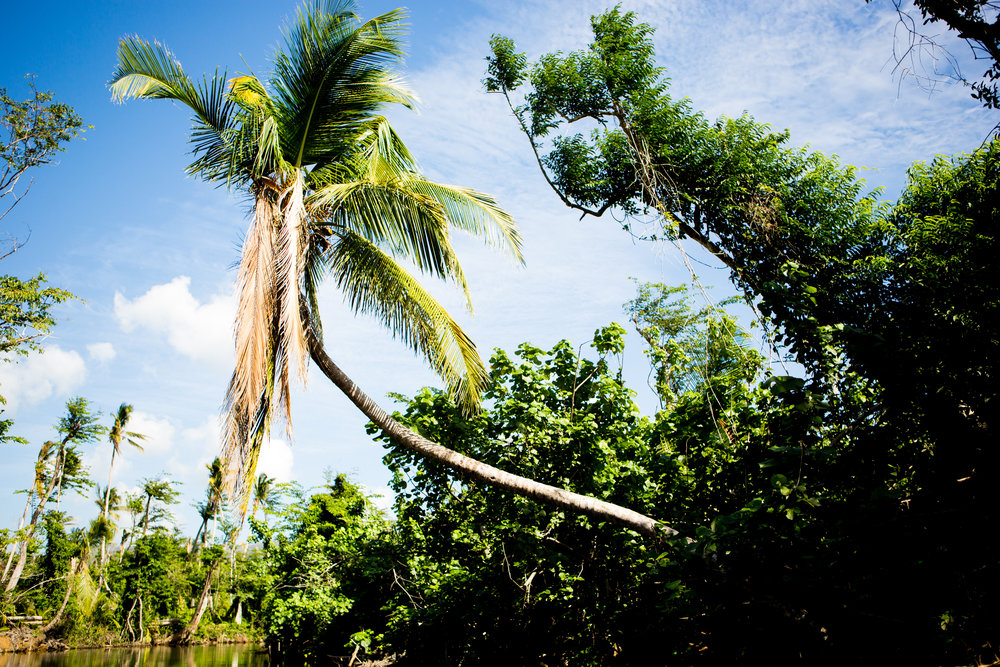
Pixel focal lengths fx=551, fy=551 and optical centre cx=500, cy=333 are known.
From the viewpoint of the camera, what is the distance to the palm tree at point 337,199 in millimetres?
5383

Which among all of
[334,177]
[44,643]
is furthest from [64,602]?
[334,177]

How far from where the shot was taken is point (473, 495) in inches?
281

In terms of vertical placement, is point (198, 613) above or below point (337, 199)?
below

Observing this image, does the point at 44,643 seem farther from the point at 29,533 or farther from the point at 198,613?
the point at 29,533

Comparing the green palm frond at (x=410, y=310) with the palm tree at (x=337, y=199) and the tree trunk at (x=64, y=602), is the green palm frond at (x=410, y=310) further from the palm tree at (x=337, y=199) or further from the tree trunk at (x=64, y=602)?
the tree trunk at (x=64, y=602)

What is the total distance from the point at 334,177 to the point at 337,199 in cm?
105

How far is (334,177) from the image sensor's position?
6801 millimetres

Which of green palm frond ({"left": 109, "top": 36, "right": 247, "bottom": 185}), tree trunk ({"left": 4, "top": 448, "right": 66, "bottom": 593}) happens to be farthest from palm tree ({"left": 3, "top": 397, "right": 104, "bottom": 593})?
green palm frond ({"left": 109, "top": 36, "right": 247, "bottom": 185})

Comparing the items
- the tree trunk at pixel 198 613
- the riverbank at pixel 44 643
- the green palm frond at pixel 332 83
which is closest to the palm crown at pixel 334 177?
the green palm frond at pixel 332 83

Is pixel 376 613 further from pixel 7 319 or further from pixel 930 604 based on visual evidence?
pixel 7 319

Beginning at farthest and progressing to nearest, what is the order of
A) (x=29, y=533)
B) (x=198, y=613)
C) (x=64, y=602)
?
(x=198, y=613) → (x=64, y=602) → (x=29, y=533)

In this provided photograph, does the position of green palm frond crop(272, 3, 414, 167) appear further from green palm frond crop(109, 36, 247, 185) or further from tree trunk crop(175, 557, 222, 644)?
tree trunk crop(175, 557, 222, 644)

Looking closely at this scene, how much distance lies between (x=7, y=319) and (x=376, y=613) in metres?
10.2

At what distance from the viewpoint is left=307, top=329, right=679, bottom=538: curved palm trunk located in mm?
5164
